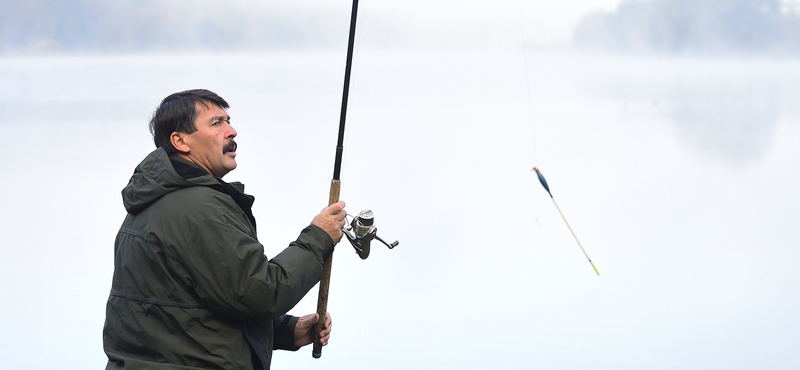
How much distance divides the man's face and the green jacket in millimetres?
61

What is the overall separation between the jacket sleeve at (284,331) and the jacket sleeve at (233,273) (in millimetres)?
365

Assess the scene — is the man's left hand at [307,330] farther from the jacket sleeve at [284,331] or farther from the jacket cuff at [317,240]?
the jacket cuff at [317,240]

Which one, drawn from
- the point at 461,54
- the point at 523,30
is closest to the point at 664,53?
the point at 523,30

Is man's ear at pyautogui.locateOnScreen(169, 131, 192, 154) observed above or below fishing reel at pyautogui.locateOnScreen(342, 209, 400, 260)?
above

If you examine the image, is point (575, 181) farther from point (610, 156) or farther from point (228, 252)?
point (228, 252)

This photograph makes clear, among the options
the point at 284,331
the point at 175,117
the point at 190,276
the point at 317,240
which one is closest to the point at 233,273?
the point at 190,276

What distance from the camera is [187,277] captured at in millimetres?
1287

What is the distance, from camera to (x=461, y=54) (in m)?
5.60

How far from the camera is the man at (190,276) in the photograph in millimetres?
1275

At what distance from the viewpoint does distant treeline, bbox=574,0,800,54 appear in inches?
213

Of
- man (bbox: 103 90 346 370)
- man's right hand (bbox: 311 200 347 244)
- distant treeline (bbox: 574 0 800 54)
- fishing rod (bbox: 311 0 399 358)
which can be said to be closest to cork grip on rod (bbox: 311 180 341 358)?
fishing rod (bbox: 311 0 399 358)

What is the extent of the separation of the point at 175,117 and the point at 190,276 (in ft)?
1.02

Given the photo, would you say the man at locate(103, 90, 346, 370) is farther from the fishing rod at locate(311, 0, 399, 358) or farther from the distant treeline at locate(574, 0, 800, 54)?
the distant treeline at locate(574, 0, 800, 54)

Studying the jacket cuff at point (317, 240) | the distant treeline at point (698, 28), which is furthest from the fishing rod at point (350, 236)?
the distant treeline at point (698, 28)
